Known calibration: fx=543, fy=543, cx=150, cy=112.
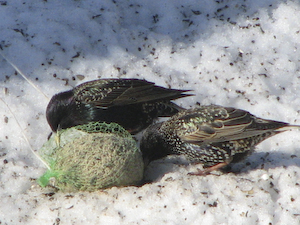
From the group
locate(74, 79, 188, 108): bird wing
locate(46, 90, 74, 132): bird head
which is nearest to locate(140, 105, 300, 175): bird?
locate(74, 79, 188, 108): bird wing

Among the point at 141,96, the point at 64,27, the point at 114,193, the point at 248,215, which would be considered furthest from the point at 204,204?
the point at 64,27

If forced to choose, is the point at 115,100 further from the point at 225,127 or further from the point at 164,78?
the point at 225,127

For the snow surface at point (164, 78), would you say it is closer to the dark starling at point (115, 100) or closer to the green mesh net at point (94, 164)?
the green mesh net at point (94, 164)

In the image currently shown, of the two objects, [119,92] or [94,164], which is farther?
[119,92]

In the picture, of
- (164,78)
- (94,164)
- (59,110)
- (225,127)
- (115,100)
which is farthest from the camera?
(164,78)

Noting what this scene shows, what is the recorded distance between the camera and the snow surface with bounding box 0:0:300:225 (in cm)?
424

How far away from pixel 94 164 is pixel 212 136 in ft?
3.81

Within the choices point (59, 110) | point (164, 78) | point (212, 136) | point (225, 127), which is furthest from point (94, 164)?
point (164, 78)

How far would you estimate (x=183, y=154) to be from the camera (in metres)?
5.09

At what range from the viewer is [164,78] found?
5.91m

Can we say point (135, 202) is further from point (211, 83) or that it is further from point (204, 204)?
point (211, 83)

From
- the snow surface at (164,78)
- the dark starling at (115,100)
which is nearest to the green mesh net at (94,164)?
the snow surface at (164,78)

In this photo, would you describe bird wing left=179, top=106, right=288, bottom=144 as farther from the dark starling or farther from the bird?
the dark starling

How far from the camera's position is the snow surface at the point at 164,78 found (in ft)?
13.9
